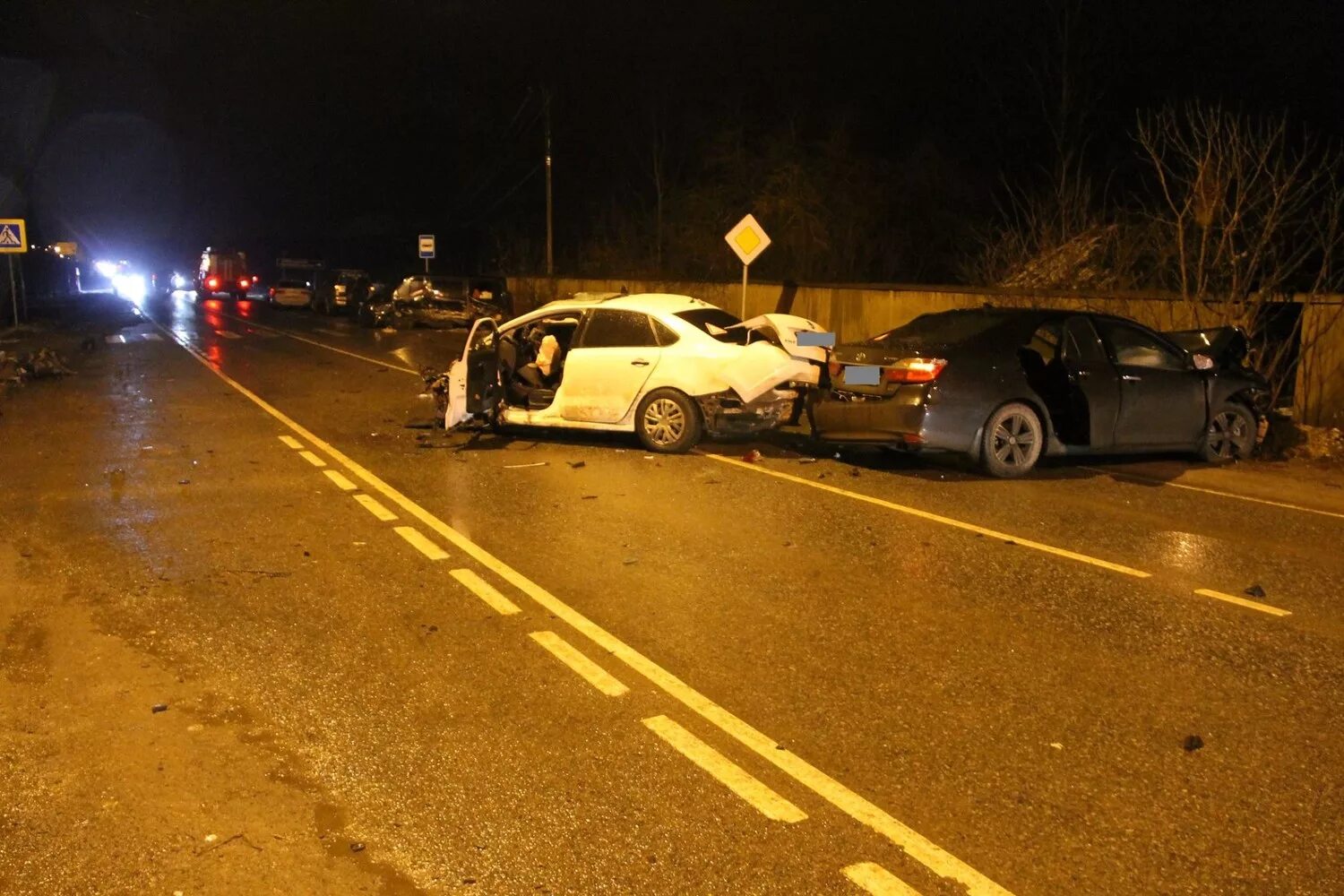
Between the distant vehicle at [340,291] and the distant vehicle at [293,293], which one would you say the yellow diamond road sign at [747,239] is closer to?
the distant vehicle at [340,291]

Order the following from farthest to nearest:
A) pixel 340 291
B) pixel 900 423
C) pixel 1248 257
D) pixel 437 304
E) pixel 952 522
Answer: pixel 340 291 < pixel 437 304 < pixel 1248 257 < pixel 900 423 < pixel 952 522

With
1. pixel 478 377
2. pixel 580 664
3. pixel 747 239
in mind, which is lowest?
pixel 580 664

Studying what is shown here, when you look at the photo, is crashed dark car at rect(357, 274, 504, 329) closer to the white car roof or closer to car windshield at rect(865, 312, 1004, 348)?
the white car roof

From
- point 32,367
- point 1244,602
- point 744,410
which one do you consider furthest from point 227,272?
point 1244,602

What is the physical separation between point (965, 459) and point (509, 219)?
5139 cm

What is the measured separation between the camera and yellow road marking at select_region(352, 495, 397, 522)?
8.88 metres

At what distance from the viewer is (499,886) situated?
3.61 meters

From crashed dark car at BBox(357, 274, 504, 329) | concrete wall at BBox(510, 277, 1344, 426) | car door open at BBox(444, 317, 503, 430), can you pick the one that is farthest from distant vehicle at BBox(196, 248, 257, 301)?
car door open at BBox(444, 317, 503, 430)

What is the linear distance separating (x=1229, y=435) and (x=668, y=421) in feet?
18.0

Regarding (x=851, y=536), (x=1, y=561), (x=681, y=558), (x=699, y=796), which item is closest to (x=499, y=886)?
(x=699, y=796)

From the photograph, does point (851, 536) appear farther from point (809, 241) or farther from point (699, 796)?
point (809, 241)

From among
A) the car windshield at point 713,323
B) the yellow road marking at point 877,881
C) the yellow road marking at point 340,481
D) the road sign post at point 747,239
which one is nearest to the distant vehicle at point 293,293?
the road sign post at point 747,239

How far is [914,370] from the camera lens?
1012 cm

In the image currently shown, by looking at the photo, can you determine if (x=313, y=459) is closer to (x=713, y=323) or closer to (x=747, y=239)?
(x=713, y=323)
